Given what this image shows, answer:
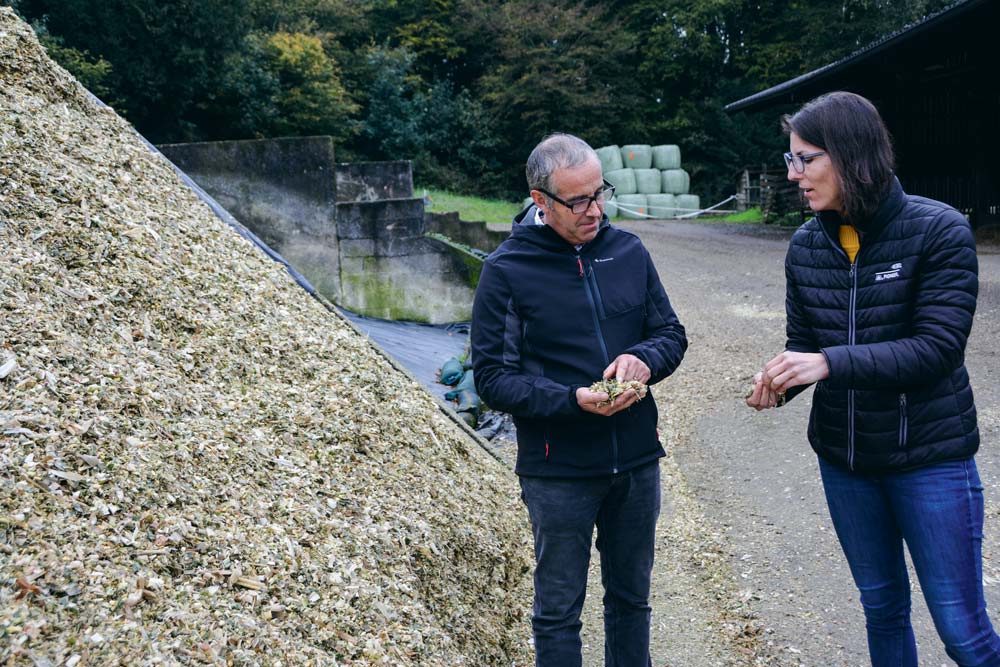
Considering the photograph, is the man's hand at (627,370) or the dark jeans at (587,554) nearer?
the man's hand at (627,370)

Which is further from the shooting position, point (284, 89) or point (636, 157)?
point (636, 157)

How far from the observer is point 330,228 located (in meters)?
9.12

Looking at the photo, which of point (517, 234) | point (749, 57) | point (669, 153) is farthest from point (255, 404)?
point (749, 57)

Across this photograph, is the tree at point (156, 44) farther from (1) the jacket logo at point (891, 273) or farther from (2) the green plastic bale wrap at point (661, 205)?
(2) the green plastic bale wrap at point (661, 205)

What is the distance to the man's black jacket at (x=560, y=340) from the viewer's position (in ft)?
8.19

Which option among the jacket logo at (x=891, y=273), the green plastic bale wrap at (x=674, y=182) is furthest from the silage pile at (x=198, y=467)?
the green plastic bale wrap at (x=674, y=182)

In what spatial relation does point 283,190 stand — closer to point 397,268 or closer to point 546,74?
point 397,268

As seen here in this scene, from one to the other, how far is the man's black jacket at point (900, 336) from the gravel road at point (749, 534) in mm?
1094

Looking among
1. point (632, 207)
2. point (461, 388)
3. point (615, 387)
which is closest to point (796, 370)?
point (615, 387)

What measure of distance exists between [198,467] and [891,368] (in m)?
2.13

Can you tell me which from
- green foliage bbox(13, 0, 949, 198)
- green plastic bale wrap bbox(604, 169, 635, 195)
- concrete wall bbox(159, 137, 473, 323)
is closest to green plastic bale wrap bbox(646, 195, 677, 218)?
green plastic bale wrap bbox(604, 169, 635, 195)

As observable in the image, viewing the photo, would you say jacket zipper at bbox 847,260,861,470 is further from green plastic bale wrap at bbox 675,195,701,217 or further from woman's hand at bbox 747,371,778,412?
green plastic bale wrap at bbox 675,195,701,217

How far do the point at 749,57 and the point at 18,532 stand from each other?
1289 inches

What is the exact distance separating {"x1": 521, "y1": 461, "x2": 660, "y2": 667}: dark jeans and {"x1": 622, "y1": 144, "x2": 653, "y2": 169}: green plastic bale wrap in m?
26.3
